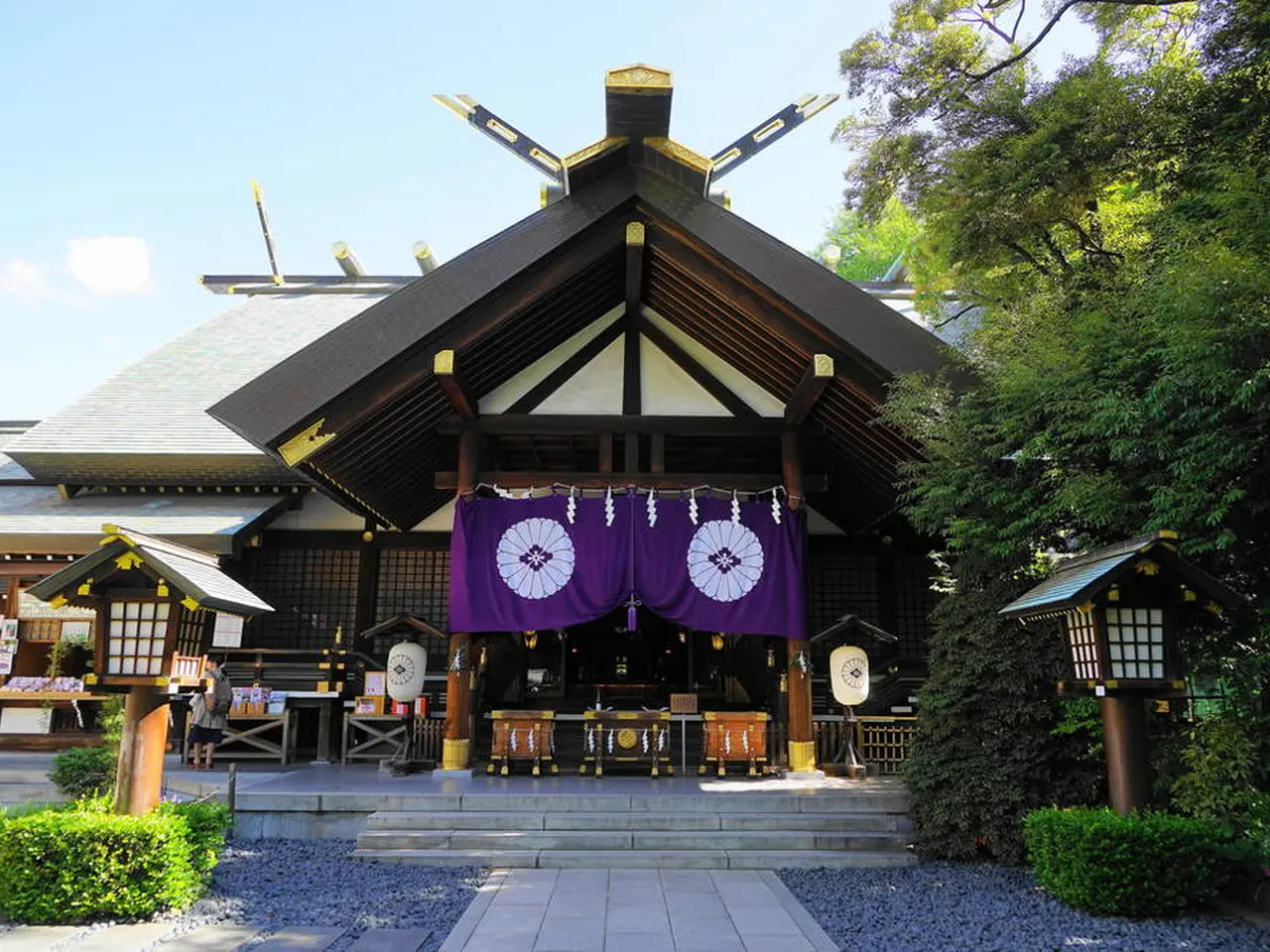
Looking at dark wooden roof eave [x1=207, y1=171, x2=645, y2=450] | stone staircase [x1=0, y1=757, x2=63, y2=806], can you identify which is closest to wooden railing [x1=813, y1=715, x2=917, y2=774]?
dark wooden roof eave [x1=207, y1=171, x2=645, y2=450]

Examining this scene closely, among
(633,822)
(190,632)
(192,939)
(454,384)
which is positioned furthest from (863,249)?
(192,939)

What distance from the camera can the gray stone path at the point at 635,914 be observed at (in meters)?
5.41

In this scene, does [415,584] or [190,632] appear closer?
[190,632]

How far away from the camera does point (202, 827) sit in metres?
6.30

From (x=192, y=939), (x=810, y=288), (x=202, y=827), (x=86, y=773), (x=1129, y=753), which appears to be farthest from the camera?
(x=810, y=288)

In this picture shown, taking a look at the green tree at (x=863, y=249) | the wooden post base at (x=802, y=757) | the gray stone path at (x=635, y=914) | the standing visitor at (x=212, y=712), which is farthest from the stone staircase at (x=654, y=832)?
the green tree at (x=863, y=249)

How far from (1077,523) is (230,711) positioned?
10.4 meters

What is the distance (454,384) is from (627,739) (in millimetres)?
4712

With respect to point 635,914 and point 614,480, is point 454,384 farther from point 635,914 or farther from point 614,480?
point 635,914

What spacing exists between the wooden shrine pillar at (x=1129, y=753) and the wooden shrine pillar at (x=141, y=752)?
21.9 ft

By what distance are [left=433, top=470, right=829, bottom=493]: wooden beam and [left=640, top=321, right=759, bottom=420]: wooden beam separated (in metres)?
0.84

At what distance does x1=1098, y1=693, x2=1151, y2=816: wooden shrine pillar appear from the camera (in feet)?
19.6

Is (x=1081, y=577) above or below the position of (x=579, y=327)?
below

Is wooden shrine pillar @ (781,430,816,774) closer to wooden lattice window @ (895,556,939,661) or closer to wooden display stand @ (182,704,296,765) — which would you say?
wooden lattice window @ (895,556,939,661)
